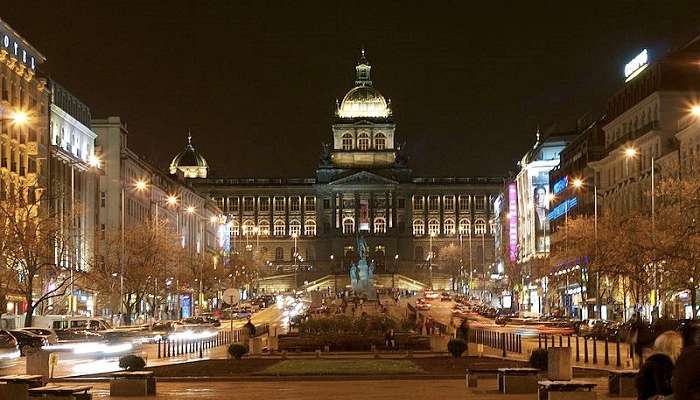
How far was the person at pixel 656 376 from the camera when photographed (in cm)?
1847

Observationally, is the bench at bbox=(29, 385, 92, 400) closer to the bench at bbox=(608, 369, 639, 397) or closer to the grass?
the bench at bbox=(608, 369, 639, 397)

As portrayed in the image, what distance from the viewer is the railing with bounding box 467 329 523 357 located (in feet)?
196

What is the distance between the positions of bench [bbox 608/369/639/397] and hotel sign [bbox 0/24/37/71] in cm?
6702

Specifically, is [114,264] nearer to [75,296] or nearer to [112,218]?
[75,296]

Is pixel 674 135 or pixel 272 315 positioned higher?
pixel 674 135

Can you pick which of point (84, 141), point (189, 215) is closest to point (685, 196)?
point (84, 141)

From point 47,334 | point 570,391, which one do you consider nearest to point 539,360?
point 570,391

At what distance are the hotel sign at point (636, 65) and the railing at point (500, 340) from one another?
54.8 meters

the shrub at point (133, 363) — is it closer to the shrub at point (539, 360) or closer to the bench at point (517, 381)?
the shrub at point (539, 360)

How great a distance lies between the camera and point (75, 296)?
108250mm

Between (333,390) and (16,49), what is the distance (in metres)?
70.1

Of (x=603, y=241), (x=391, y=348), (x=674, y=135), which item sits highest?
(x=674, y=135)

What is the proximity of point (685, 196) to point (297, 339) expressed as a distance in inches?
745

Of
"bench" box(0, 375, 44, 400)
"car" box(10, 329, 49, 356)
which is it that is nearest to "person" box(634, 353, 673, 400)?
"bench" box(0, 375, 44, 400)
